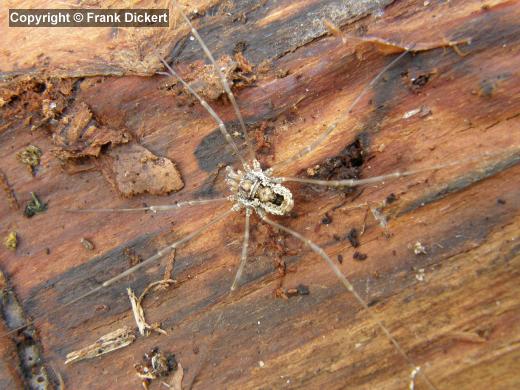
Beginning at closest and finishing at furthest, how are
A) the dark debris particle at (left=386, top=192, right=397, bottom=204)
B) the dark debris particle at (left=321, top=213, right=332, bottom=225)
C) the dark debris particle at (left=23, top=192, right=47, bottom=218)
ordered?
the dark debris particle at (left=386, top=192, right=397, bottom=204) → the dark debris particle at (left=321, top=213, right=332, bottom=225) → the dark debris particle at (left=23, top=192, right=47, bottom=218)

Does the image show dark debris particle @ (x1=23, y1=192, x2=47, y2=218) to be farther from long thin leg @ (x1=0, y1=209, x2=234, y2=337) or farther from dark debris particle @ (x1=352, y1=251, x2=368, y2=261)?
dark debris particle @ (x1=352, y1=251, x2=368, y2=261)

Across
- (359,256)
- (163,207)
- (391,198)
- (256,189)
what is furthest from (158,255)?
(391,198)

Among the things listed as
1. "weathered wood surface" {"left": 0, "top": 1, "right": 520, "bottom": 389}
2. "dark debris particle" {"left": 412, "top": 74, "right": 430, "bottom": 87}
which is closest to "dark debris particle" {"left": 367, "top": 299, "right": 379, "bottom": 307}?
"weathered wood surface" {"left": 0, "top": 1, "right": 520, "bottom": 389}

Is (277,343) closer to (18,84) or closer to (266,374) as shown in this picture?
(266,374)

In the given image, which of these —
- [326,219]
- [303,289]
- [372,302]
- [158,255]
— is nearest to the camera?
[372,302]

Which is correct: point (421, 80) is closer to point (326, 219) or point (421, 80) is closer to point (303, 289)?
point (326, 219)

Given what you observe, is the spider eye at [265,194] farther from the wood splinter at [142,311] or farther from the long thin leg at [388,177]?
the wood splinter at [142,311]
